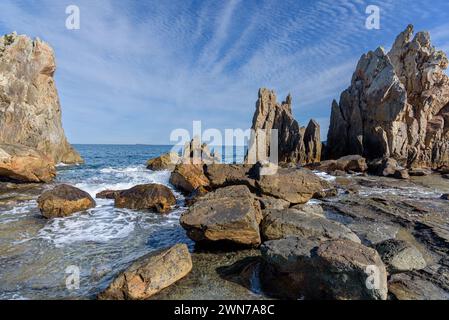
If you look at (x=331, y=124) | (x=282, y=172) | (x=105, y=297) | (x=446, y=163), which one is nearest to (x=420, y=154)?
(x=446, y=163)

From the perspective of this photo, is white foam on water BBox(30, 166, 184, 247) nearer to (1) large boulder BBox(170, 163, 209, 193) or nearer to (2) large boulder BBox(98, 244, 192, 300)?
(1) large boulder BBox(170, 163, 209, 193)

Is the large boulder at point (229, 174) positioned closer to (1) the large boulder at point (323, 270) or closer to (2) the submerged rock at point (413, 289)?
(1) the large boulder at point (323, 270)

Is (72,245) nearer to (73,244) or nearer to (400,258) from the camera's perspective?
(73,244)

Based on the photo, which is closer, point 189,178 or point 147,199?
point 147,199

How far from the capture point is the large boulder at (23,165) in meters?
18.1

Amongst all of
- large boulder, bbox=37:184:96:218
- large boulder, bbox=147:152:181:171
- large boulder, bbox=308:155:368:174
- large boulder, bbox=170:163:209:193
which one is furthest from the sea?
large boulder, bbox=308:155:368:174

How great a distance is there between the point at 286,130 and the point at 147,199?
34505mm

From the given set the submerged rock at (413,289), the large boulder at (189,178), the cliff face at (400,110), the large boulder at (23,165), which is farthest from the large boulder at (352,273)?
the cliff face at (400,110)

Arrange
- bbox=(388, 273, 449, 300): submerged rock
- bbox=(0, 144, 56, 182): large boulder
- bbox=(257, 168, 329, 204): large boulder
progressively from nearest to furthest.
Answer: bbox=(388, 273, 449, 300): submerged rock
bbox=(257, 168, 329, 204): large boulder
bbox=(0, 144, 56, 182): large boulder

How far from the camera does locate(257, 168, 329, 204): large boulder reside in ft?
43.3

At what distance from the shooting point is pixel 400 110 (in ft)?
116

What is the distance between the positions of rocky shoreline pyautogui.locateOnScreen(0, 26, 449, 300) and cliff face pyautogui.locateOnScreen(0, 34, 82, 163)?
0.31 m

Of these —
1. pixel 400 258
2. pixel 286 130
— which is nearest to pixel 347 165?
pixel 286 130
